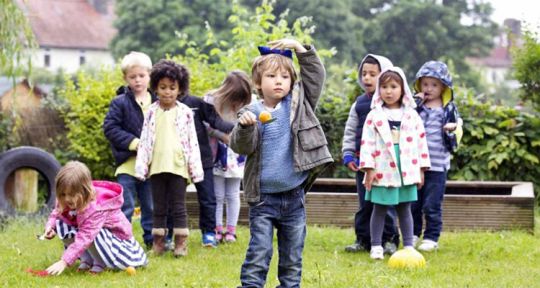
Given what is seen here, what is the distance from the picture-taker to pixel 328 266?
671 cm

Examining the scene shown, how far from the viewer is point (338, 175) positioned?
38.4 feet

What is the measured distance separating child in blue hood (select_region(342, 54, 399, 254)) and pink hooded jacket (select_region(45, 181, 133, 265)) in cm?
192

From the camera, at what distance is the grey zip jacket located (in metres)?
5.07

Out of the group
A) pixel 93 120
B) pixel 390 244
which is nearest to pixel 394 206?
pixel 390 244

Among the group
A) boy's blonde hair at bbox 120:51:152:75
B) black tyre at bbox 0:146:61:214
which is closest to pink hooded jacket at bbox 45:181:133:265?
boy's blonde hair at bbox 120:51:152:75

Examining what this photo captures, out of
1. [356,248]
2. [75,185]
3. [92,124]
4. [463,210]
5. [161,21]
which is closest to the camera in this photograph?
[75,185]

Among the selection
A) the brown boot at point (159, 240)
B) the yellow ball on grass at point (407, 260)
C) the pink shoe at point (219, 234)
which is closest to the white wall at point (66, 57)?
the pink shoe at point (219, 234)

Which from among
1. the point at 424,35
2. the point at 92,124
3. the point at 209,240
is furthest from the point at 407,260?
the point at 424,35

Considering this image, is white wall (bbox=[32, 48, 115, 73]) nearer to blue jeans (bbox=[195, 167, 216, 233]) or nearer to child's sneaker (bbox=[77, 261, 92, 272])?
blue jeans (bbox=[195, 167, 216, 233])

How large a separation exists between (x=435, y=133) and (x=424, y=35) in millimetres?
49037

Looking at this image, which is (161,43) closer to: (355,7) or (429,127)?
(355,7)

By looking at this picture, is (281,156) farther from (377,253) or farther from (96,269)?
(377,253)

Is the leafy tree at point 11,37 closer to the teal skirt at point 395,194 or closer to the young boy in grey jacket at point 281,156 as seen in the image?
the teal skirt at point 395,194

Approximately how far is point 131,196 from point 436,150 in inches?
102
